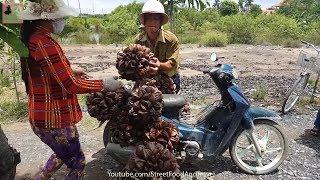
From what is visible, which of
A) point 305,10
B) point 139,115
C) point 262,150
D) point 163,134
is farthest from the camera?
point 305,10

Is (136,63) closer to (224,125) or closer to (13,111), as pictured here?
(224,125)

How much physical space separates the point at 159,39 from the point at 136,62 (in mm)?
848

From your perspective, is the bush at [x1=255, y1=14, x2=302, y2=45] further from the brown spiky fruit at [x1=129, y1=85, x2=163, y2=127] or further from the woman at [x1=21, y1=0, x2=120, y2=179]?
the woman at [x1=21, y1=0, x2=120, y2=179]

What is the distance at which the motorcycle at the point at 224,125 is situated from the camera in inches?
156

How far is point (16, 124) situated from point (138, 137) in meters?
3.70

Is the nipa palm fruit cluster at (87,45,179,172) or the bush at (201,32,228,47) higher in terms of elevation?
the nipa palm fruit cluster at (87,45,179,172)

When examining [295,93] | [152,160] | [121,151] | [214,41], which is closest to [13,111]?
[121,151]

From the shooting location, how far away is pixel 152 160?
3049 mm

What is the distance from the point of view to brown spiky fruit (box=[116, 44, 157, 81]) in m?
3.65

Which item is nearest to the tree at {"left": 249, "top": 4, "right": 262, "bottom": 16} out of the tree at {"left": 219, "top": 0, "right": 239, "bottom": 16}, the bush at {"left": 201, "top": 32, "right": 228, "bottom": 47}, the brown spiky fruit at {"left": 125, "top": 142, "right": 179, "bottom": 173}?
the tree at {"left": 219, "top": 0, "right": 239, "bottom": 16}

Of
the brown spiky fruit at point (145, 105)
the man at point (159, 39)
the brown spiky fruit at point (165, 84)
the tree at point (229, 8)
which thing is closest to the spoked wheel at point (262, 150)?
the brown spiky fruit at point (165, 84)

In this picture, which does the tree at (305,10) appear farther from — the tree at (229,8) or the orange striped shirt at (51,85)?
the orange striped shirt at (51,85)

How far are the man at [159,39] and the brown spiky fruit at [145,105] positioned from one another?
986mm

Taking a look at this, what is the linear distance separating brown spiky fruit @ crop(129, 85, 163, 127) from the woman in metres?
0.28
